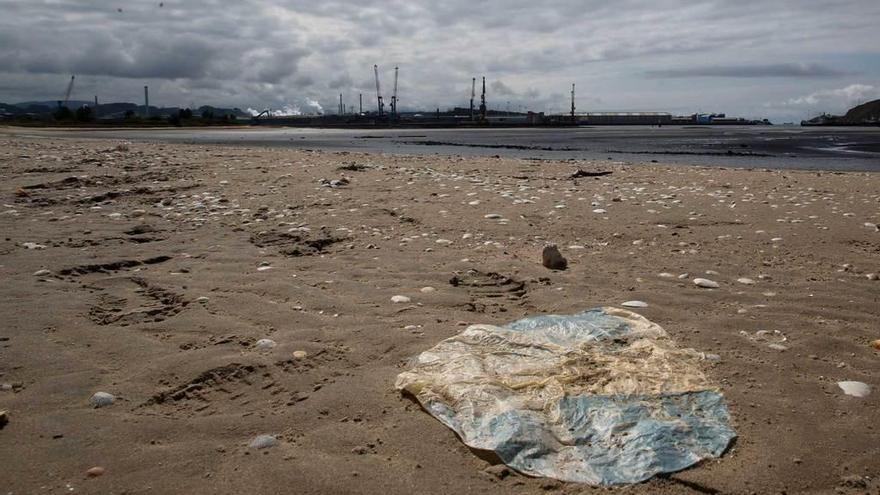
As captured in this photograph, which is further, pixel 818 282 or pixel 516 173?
pixel 516 173

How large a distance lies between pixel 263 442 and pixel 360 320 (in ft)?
5.03

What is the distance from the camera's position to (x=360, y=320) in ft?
13.7

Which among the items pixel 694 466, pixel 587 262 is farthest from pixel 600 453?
pixel 587 262

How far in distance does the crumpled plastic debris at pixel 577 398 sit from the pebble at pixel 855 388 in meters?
0.72

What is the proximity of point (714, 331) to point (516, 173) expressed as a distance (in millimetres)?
10020

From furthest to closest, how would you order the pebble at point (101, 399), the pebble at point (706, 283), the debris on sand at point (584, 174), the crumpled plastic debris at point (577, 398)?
the debris on sand at point (584, 174), the pebble at point (706, 283), the pebble at point (101, 399), the crumpled plastic debris at point (577, 398)

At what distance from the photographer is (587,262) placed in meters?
5.73

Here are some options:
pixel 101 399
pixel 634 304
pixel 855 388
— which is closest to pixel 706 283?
pixel 634 304

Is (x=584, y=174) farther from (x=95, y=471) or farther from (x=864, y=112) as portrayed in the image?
(x=864, y=112)

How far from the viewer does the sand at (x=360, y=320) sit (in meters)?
2.55

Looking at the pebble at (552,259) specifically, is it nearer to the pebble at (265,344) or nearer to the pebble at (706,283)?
the pebble at (706,283)

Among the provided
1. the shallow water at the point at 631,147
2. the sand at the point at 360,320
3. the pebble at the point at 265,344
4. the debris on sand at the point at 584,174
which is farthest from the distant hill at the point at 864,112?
the pebble at the point at 265,344

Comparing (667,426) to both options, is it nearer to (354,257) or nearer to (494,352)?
(494,352)

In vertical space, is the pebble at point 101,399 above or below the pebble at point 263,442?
above
